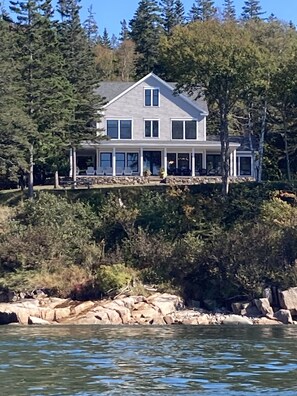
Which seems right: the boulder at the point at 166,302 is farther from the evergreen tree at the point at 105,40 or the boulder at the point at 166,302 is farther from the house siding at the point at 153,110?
the evergreen tree at the point at 105,40

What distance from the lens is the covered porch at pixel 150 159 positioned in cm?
6662

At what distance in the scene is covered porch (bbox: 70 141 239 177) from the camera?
66.6 meters

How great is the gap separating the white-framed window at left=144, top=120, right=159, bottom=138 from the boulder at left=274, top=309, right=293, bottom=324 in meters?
30.5

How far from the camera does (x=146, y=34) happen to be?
9094cm

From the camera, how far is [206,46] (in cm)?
5206

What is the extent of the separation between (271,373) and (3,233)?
29.2 meters

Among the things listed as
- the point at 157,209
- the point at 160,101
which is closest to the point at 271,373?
the point at 157,209

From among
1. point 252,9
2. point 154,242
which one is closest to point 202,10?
point 252,9

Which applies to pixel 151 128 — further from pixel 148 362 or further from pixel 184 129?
pixel 148 362

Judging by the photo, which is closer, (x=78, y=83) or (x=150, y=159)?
(x=78, y=83)

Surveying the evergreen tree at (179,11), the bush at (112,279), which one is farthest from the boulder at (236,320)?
the evergreen tree at (179,11)

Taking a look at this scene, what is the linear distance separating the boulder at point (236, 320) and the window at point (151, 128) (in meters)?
30.4

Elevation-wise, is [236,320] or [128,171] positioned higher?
[128,171]

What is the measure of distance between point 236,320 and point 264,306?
6.33ft
